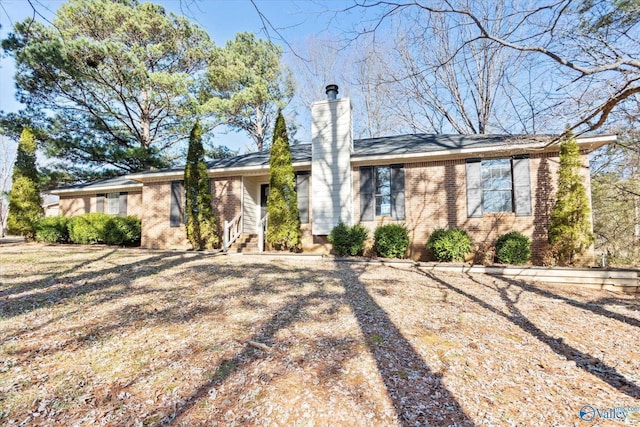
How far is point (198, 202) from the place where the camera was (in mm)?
10461

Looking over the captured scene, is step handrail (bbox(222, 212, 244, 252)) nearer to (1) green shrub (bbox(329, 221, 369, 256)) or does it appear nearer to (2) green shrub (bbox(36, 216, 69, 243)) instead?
(1) green shrub (bbox(329, 221, 369, 256))

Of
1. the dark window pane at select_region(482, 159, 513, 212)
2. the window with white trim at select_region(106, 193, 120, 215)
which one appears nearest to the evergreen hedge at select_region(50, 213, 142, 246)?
the window with white trim at select_region(106, 193, 120, 215)

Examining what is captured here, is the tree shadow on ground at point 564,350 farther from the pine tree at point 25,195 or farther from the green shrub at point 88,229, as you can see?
the pine tree at point 25,195

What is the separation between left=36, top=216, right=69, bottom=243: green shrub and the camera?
1165 cm

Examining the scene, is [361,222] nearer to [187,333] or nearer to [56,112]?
[187,333]

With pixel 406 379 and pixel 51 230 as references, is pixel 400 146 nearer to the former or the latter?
pixel 406 379

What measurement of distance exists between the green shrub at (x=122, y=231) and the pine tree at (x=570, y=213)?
13.7 metres

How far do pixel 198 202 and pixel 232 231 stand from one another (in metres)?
1.46

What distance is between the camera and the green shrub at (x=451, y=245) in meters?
8.15

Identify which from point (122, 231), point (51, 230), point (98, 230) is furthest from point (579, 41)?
point (51, 230)

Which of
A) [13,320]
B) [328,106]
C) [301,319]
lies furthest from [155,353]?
[328,106]

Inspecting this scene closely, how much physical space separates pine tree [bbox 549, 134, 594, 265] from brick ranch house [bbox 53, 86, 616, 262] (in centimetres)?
49

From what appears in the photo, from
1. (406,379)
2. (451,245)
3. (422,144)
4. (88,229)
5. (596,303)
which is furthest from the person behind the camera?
(88,229)

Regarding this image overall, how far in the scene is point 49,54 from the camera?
1331 centimetres
